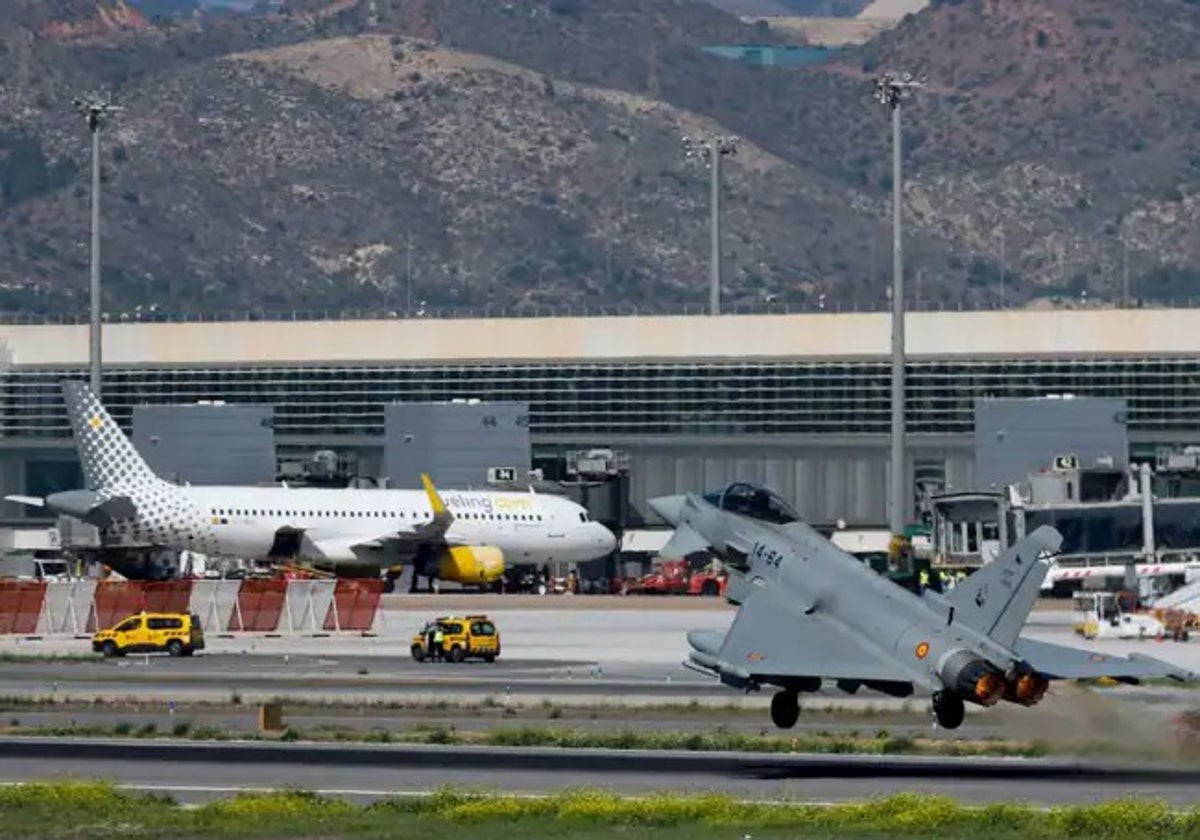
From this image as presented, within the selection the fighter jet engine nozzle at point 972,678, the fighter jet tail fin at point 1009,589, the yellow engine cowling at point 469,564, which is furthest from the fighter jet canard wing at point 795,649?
the yellow engine cowling at point 469,564

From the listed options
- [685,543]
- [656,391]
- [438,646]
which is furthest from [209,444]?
[685,543]

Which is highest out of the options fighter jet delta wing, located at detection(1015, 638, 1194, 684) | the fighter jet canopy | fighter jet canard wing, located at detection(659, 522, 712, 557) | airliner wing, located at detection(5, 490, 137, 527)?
airliner wing, located at detection(5, 490, 137, 527)

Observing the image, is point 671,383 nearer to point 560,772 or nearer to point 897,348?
point 897,348

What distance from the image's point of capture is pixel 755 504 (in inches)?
2776

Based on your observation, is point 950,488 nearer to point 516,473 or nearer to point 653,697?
point 516,473

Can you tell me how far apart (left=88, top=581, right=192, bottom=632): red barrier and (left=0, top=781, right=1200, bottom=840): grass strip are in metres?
56.0

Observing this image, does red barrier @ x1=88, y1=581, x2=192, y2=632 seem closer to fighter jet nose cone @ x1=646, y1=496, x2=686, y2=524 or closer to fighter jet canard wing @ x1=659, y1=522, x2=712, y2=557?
fighter jet nose cone @ x1=646, y1=496, x2=686, y2=524

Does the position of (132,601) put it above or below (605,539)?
below

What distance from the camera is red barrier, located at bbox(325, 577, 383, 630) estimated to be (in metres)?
118

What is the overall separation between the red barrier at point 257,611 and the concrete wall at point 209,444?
6104 centimetres

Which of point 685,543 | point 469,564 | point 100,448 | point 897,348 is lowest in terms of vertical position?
point 685,543

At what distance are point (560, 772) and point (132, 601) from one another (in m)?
53.0

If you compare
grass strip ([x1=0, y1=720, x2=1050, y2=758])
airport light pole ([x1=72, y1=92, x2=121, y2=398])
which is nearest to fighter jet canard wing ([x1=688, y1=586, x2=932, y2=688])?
grass strip ([x1=0, y1=720, x2=1050, y2=758])

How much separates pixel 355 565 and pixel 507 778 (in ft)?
280
